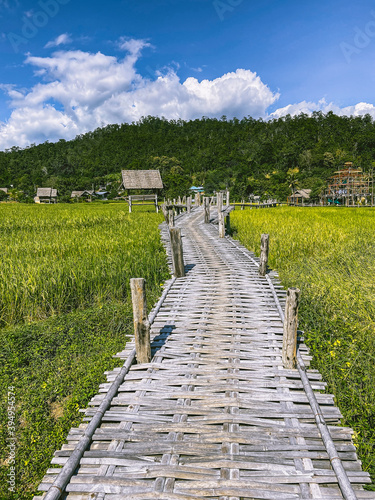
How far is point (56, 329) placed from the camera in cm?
500

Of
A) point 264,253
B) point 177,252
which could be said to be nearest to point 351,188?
point 264,253

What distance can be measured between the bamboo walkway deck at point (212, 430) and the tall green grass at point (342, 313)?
0.53m

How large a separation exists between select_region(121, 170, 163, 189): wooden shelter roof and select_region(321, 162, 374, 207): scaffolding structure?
27858 mm

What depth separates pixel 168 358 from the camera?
3848 mm

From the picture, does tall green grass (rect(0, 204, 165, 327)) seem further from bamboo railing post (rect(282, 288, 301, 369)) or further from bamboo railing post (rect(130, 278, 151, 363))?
bamboo railing post (rect(282, 288, 301, 369))

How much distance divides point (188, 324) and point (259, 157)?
62.4m

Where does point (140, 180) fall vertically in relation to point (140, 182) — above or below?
above

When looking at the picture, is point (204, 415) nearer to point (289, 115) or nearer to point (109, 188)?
point (109, 188)

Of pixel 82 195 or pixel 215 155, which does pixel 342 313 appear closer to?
pixel 82 195

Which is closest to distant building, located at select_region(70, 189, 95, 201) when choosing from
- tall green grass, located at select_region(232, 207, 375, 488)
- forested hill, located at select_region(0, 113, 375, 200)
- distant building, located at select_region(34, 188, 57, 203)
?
forested hill, located at select_region(0, 113, 375, 200)

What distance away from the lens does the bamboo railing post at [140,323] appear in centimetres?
362

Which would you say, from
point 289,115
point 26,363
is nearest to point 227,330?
point 26,363

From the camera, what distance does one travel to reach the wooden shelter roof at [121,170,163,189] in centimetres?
2317

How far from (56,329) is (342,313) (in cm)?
513
